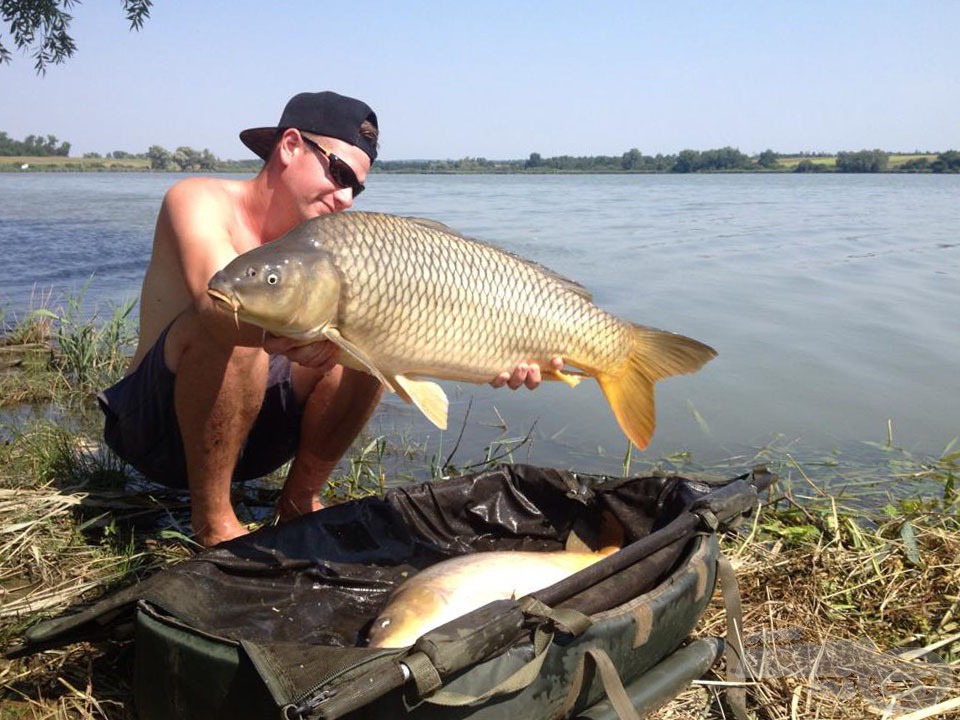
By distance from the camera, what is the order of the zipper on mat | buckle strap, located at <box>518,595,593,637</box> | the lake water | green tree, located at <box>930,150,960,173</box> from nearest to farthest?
the zipper on mat, buckle strap, located at <box>518,595,593,637</box>, the lake water, green tree, located at <box>930,150,960,173</box>

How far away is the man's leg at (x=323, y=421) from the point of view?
2.50 m

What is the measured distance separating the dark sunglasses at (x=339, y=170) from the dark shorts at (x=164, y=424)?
503 mm

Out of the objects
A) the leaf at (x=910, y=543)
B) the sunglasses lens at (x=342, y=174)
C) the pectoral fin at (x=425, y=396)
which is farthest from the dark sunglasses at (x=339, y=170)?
the leaf at (x=910, y=543)

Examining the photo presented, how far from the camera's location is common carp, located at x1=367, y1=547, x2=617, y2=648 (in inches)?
71.4

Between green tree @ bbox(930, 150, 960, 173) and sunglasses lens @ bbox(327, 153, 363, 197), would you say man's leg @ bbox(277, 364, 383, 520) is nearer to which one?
sunglasses lens @ bbox(327, 153, 363, 197)

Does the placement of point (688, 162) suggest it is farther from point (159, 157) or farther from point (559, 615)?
point (559, 615)

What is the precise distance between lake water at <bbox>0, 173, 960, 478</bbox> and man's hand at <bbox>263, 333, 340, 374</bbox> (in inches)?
59.6

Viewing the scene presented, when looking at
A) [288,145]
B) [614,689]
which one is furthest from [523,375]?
[288,145]

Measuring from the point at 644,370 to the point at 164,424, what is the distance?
47.6 inches

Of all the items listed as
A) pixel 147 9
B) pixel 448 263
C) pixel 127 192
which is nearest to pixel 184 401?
pixel 448 263

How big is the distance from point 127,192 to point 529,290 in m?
21.9

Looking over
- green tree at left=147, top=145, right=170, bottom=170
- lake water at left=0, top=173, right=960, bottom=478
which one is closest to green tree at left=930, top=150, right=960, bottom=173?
lake water at left=0, top=173, right=960, bottom=478

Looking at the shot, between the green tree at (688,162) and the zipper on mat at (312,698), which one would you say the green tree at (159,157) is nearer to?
the green tree at (688,162)

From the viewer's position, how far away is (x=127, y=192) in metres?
Result: 21.9
